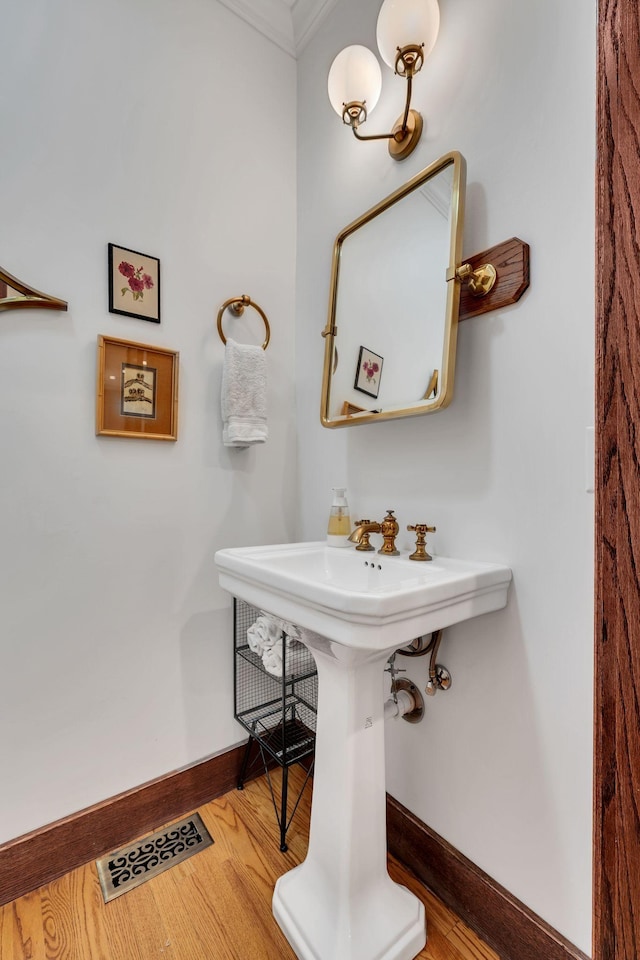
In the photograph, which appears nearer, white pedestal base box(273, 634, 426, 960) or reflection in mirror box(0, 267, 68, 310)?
white pedestal base box(273, 634, 426, 960)

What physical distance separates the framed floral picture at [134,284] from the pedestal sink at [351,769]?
84cm

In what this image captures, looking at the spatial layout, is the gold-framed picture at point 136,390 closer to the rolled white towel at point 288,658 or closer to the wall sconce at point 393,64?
the rolled white towel at point 288,658

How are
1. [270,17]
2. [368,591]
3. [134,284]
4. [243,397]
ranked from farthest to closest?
[270,17], [243,397], [134,284], [368,591]

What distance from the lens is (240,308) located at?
5.02 feet

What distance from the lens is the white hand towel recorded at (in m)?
1.42

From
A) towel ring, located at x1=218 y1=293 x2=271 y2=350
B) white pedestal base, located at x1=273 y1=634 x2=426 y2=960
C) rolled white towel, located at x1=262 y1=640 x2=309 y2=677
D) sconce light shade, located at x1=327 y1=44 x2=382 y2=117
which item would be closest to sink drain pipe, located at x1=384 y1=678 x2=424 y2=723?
white pedestal base, located at x1=273 y1=634 x2=426 y2=960

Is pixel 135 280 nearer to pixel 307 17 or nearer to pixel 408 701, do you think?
pixel 307 17

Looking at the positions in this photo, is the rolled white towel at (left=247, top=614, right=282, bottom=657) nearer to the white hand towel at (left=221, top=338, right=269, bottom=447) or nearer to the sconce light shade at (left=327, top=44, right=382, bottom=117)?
the white hand towel at (left=221, top=338, right=269, bottom=447)

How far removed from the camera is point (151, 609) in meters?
1.35

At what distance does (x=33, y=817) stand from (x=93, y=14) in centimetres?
221

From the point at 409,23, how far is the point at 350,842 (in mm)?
1926

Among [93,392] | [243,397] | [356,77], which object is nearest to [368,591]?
[243,397]

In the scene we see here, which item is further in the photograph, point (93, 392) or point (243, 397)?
point (243, 397)

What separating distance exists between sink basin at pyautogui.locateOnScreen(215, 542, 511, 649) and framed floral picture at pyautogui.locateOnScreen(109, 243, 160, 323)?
777 mm
